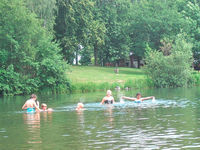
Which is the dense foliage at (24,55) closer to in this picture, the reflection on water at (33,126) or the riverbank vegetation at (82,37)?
the riverbank vegetation at (82,37)

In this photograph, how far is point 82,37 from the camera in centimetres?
7812

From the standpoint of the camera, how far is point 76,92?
185 ft

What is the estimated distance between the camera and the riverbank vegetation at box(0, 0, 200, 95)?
2169 inches

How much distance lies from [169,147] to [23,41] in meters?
41.8

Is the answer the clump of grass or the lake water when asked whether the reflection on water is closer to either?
the lake water

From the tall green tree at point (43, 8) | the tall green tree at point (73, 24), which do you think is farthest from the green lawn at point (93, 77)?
the tall green tree at point (43, 8)

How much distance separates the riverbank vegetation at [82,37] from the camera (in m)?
55.1

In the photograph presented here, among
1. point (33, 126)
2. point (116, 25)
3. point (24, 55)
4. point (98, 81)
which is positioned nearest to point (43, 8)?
point (24, 55)

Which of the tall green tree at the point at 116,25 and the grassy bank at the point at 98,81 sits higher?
the tall green tree at the point at 116,25

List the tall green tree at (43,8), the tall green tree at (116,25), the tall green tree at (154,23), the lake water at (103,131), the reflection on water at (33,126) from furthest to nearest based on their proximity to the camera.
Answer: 1. the tall green tree at (116,25)
2. the tall green tree at (154,23)
3. the tall green tree at (43,8)
4. the reflection on water at (33,126)
5. the lake water at (103,131)

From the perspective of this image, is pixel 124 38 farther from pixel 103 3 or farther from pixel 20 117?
pixel 20 117

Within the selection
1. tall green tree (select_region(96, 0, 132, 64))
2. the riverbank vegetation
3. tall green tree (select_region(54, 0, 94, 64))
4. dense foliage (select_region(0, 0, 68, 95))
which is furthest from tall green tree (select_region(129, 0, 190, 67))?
dense foliage (select_region(0, 0, 68, 95))

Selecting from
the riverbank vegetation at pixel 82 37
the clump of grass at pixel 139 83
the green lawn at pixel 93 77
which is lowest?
the clump of grass at pixel 139 83

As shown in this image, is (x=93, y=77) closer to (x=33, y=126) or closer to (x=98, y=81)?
(x=98, y=81)
